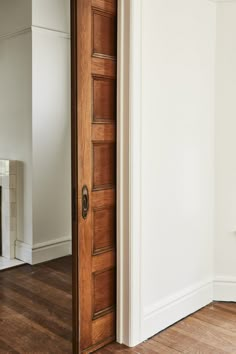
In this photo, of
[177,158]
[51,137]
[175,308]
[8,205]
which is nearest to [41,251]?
[8,205]

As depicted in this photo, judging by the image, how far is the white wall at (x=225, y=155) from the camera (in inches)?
128

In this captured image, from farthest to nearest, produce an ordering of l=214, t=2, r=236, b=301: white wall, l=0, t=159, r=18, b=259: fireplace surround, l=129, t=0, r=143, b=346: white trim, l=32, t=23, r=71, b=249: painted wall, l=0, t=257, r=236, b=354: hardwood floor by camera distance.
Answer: l=0, t=159, r=18, b=259: fireplace surround
l=32, t=23, r=71, b=249: painted wall
l=214, t=2, r=236, b=301: white wall
l=0, t=257, r=236, b=354: hardwood floor
l=129, t=0, r=143, b=346: white trim

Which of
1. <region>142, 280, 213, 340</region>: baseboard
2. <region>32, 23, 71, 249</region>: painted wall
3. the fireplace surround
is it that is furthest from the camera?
the fireplace surround

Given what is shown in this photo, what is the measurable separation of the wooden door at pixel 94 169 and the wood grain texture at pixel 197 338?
23 cm

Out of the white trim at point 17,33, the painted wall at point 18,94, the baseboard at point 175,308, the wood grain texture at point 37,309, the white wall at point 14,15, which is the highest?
the white wall at point 14,15

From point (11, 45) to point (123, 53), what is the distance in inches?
91.6

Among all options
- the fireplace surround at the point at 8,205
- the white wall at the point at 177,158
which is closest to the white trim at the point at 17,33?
the fireplace surround at the point at 8,205

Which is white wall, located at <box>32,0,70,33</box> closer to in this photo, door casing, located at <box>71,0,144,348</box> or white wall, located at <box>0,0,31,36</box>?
white wall, located at <box>0,0,31,36</box>

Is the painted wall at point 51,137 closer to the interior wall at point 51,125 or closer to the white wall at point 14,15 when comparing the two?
Result: the interior wall at point 51,125

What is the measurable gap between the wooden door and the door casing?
0.09 ft

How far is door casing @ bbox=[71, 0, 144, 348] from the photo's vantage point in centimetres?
252

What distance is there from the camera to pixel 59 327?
297 centimetres

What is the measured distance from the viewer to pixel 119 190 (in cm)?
265

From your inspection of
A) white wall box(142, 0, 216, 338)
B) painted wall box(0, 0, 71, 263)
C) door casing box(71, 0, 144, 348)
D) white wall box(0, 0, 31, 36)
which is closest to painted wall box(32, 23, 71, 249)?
painted wall box(0, 0, 71, 263)
